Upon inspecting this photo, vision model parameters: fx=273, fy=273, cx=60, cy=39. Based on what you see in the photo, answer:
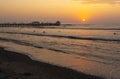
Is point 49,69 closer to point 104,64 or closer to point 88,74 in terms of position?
point 88,74

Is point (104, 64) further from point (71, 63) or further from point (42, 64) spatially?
point (42, 64)

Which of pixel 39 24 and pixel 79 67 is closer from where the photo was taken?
pixel 79 67

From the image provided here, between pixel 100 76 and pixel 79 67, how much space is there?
3121 millimetres

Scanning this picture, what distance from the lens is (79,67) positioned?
57.2 ft

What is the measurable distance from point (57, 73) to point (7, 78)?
4987mm

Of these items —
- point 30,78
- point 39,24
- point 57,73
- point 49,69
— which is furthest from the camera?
point 39,24

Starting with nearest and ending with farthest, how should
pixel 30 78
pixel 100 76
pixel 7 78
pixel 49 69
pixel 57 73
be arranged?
pixel 7 78
pixel 30 78
pixel 100 76
pixel 57 73
pixel 49 69

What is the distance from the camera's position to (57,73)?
611 inches

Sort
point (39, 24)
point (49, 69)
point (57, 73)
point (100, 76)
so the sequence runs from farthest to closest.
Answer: point (39, 24) < point (49, 69) < point (57, 73) < point (100, 76)

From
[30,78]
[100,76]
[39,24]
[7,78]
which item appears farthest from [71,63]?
[39,24]

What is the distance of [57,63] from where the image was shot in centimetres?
1902

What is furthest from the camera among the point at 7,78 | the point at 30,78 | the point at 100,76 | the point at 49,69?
the point at 49,69

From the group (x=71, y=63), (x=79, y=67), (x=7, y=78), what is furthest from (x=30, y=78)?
(x=71, y=63)

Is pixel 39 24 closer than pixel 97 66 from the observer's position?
No
